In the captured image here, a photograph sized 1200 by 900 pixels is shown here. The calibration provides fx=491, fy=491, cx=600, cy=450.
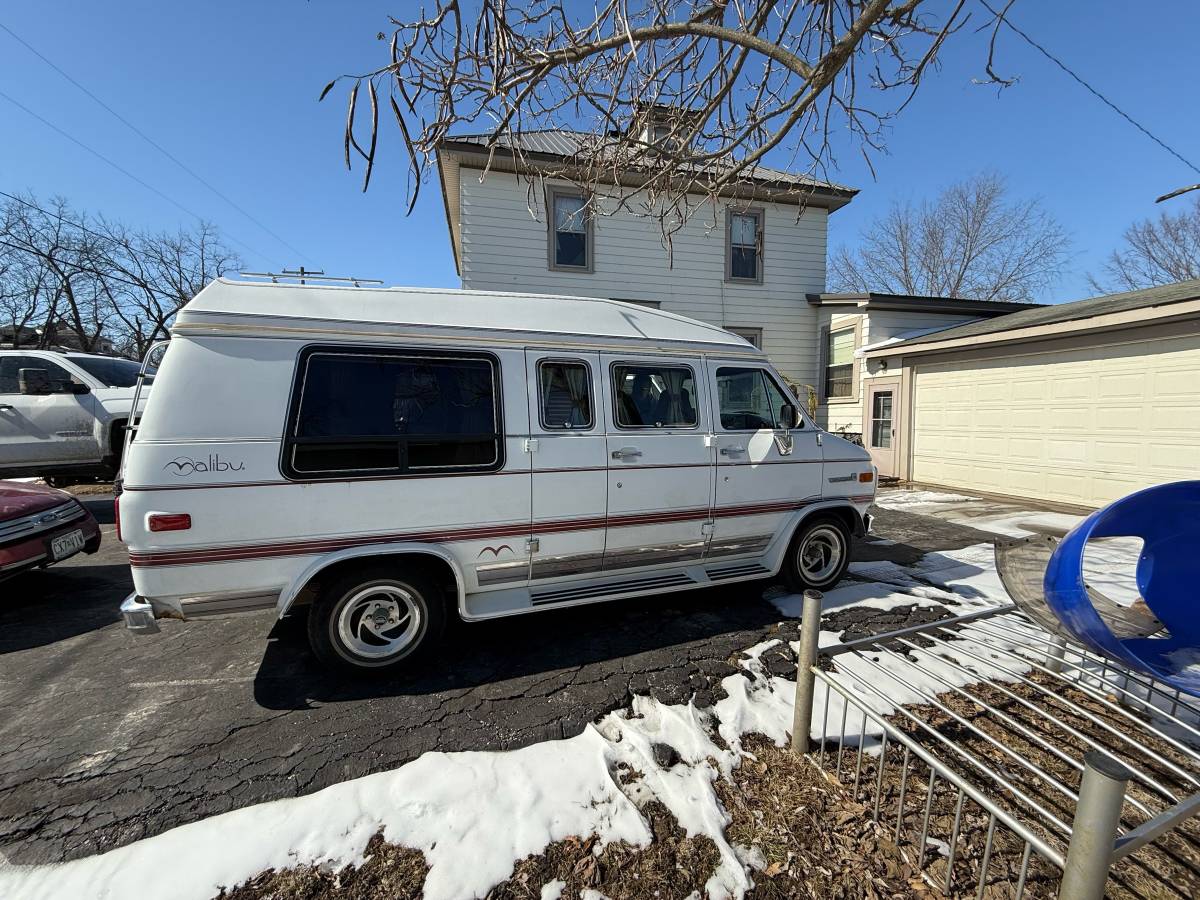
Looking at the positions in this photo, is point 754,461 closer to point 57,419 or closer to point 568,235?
point 568,235

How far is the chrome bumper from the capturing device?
278 centimetres

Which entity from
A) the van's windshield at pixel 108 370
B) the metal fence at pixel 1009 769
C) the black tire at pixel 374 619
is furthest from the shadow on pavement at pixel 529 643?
the van's windshield at pixel 108 370

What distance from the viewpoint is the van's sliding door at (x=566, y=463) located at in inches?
136

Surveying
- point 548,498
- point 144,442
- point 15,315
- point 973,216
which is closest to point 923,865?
point 548,498

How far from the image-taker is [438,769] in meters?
2.39

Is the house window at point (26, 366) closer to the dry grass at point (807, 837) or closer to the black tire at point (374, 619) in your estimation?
the black tire at point (374, 619)

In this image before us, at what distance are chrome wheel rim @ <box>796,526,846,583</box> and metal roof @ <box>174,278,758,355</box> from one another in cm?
194

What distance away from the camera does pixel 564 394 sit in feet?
11.8

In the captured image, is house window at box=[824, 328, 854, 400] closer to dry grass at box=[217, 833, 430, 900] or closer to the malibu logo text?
the malibu logo text

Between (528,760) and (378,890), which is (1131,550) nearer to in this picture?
(528,760)

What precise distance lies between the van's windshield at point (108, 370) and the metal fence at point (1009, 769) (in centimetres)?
977

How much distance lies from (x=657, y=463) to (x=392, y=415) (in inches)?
75.0

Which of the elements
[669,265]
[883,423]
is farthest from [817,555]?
[883,423]

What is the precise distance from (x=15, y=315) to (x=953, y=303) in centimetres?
3599
